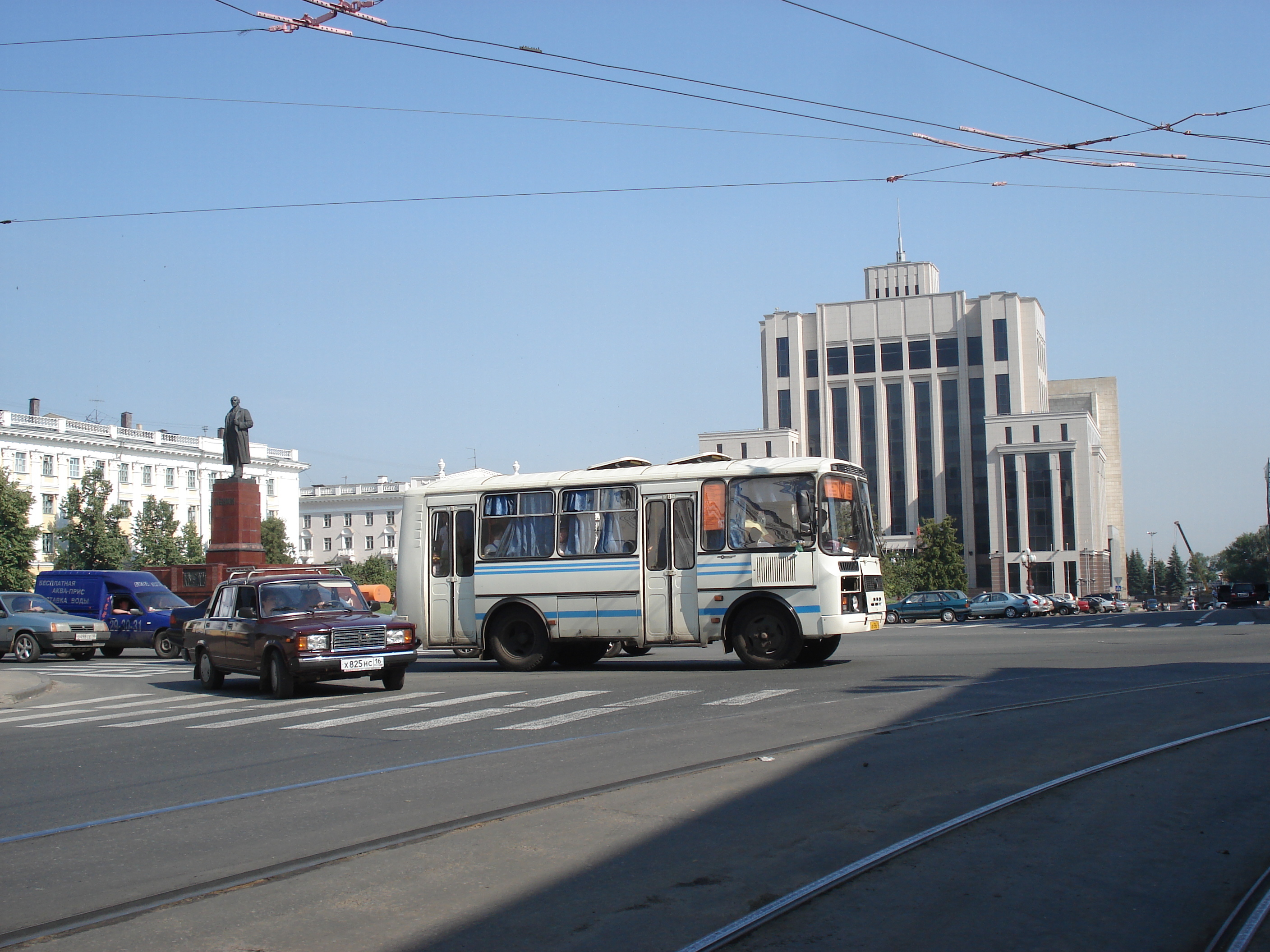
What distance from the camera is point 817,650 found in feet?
62.6

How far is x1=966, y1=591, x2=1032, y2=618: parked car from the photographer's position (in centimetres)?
5412

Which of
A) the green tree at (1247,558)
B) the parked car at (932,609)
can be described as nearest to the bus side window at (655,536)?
the parked car at (932,609)

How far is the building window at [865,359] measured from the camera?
355 ft

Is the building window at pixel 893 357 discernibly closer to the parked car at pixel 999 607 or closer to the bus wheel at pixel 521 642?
the parked car at pixel 999 607

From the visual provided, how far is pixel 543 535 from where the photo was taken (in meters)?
19.7

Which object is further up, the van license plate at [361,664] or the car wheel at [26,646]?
the van license plate at [361,664]

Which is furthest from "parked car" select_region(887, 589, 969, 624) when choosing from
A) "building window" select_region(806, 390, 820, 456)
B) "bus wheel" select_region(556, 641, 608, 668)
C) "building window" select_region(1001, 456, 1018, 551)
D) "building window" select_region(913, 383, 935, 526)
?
"building window" select_region(806, 390, 820, 456)

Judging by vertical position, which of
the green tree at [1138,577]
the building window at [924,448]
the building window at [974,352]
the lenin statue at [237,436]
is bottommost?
the green tree at [1138,577]

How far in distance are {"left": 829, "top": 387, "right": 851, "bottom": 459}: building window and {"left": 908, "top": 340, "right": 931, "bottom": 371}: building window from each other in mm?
6639

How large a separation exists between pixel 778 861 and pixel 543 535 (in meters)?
13.8

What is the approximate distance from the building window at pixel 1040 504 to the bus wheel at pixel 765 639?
87123 mm

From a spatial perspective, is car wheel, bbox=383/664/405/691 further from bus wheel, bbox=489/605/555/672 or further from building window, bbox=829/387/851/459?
building window, bbox=829/387/851/459

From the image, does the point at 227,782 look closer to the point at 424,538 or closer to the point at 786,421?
the point at 424,538

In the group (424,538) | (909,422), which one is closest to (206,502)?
(909,422)
